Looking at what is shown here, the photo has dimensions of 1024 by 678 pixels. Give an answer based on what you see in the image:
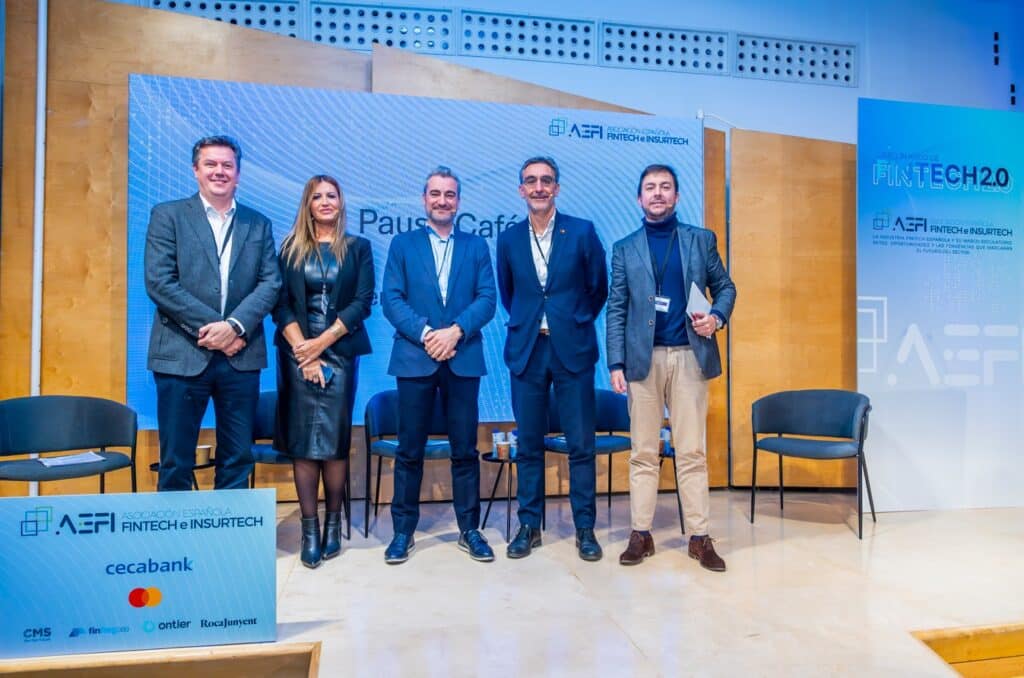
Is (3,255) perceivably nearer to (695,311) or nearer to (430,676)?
(430,676)

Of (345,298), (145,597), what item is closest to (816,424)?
(345,298)

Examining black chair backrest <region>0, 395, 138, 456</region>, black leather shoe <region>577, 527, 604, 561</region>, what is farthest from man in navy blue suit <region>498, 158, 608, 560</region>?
black chair backrest <region>0, 395, 138, 456</region>

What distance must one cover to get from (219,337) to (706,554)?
2253 mm

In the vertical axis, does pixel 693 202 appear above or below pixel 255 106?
below

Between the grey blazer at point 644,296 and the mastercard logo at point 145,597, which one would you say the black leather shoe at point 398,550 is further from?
the grey blazer at point 644,296

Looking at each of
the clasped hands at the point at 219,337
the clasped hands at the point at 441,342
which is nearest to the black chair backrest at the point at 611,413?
the clasped hands at the point at 441,342

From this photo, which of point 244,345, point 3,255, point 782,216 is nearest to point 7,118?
point 3,255

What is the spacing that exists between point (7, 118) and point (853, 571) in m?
4.84

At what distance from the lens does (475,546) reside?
323 cm

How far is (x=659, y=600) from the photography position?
268 cm

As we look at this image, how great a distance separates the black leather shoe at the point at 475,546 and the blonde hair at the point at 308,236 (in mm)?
1376

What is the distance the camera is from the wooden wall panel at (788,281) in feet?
15.9

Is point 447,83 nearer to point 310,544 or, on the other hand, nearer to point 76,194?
point 76,194

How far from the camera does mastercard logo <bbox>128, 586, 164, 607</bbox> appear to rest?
2.20 metres
